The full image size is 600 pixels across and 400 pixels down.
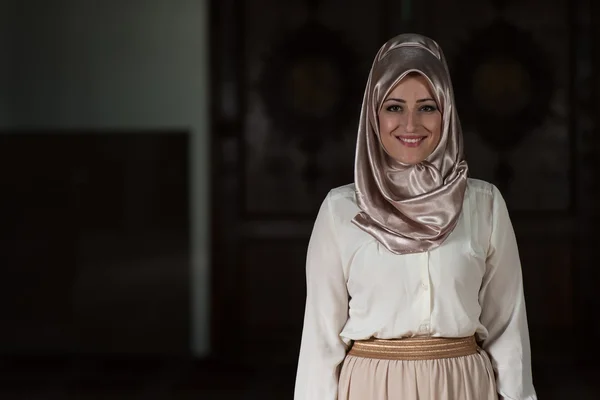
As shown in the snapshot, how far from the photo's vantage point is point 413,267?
1905 millimetres

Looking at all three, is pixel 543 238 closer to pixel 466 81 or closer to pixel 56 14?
pixel 466 81

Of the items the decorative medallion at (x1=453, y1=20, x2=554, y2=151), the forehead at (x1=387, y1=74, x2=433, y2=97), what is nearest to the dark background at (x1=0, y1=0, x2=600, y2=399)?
the decorative medallion at (x1=453, y1=20, x2=554, y2=151)

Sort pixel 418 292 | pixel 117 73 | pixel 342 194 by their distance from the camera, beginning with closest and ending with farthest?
pixel 418 292 < pixel 342 194 < pixel 117 73

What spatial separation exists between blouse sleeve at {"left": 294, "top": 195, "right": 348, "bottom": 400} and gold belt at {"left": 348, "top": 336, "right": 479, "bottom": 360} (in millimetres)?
84

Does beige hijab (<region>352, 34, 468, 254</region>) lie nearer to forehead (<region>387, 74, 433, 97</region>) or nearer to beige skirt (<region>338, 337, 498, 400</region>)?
forehead (<region>387, 74, 433, 97</region>)

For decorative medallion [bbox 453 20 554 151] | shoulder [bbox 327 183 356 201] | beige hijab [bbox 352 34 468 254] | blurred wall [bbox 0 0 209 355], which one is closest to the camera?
beige hijab [bbox 352 34 468 254]

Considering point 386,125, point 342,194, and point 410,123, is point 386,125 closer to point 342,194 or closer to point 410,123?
point 410,123

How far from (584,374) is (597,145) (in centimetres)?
127

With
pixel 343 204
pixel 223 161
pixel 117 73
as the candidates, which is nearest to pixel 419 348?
pixel 343 204

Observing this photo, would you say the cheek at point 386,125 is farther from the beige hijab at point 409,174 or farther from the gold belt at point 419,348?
the gold belt at point 419,348

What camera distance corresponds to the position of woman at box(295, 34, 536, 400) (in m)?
1.90

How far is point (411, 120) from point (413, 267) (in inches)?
11.9

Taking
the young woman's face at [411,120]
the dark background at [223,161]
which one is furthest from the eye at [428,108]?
the dark background at [223,161]

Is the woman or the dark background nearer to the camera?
the woman
